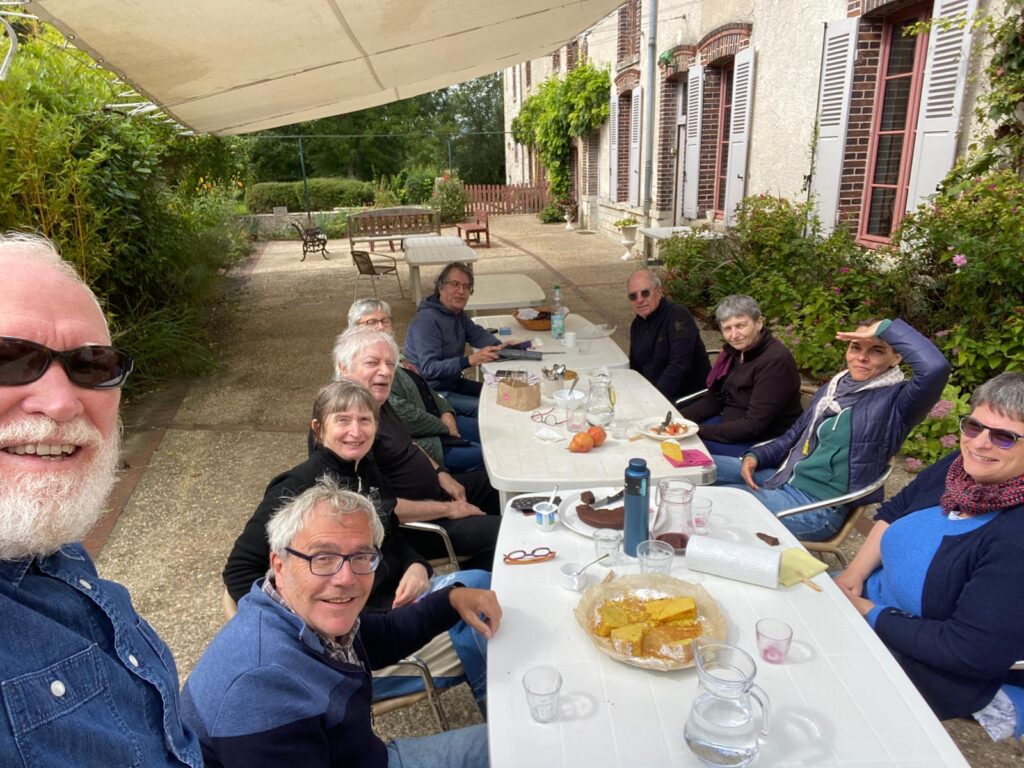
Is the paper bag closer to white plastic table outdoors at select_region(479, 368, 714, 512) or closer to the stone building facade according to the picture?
white plastic table outdoors at select_region(479, 368, 714, 512)

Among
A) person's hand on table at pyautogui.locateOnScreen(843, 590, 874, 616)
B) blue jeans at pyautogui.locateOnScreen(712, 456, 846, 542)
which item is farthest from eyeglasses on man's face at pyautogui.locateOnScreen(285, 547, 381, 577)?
blue jeans at pyautogui.locateOnScreen(712, 456, 846, 542)

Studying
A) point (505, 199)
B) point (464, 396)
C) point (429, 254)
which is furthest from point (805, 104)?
point (505, 199)

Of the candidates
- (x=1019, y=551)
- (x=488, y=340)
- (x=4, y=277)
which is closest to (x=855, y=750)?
(x=1019, y=551)

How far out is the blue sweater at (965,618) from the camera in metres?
1.46

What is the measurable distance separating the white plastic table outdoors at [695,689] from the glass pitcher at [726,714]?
3 centimetres

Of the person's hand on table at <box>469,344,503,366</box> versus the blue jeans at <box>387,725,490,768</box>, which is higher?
the person's hand on table at <box>469,344,503,366</box>

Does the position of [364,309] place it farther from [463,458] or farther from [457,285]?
[463,458]

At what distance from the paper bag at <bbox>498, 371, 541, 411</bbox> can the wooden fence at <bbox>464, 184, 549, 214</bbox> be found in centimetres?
1713

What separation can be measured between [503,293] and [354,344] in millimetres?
2866

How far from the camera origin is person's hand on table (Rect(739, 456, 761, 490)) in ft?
8.89

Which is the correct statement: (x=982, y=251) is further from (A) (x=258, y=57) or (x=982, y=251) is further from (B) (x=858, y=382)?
(A) (x=258, y=57)

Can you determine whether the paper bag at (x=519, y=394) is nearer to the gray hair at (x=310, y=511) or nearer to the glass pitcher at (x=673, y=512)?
the glass pitcher at (x=673, y=512)

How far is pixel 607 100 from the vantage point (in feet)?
45.8

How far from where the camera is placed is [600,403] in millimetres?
2854
